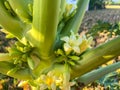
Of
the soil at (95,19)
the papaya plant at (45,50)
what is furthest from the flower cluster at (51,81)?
the soil at (95,19)

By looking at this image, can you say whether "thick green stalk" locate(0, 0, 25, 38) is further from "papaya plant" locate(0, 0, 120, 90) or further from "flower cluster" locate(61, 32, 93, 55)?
"flower cluster" locate(61, 32, 93, 55)

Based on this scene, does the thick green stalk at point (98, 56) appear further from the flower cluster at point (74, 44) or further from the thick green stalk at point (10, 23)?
the thick green stalk at point (10, 23)

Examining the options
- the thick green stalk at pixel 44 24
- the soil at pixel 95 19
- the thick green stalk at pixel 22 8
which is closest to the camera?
the thick green stalk at pixel 44 24

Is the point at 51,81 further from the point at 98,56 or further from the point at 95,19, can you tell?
the point at 95,19

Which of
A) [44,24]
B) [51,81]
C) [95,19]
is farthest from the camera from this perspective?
[95,19]

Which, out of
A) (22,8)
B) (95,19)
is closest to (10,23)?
(22,8)

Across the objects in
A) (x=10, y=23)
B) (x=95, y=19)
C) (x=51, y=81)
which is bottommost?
(x=51, y=81)

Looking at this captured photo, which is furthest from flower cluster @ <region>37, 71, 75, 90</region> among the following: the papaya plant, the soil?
the soil
